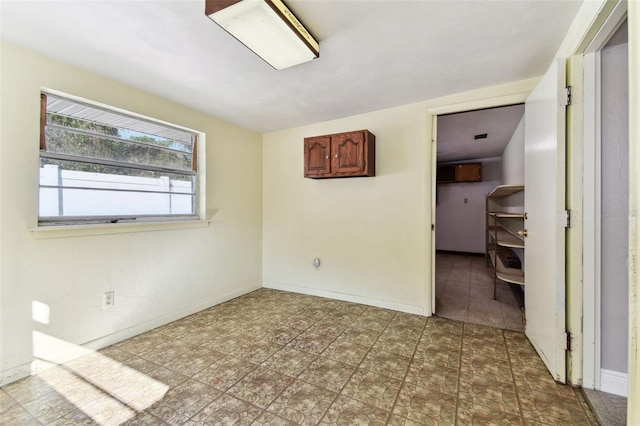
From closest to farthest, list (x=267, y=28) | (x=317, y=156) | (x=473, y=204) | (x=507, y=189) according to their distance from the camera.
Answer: (x=267, y=28)
(x=317, y=156)
(x=507, y=189)
(x=473, y=204)

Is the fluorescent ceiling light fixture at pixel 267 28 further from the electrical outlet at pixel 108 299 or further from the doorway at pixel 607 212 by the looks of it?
the electrical outlet at pixel 108 299

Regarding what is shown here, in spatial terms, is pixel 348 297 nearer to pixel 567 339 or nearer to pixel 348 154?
pixel 348 154

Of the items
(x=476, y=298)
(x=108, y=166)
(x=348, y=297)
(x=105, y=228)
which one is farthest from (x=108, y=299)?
(x=476, y=298)

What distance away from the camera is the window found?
204 centimetres

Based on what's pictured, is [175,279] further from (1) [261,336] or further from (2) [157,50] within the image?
(2) [157,50]

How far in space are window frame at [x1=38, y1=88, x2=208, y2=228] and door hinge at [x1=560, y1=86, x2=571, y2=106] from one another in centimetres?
321

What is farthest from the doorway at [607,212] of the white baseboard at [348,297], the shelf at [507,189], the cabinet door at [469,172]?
the cabinet door at [469,172]

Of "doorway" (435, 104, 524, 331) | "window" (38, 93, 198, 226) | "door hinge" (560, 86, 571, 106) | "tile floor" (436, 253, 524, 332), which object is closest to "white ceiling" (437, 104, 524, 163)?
"doorway" (435, 104, 524, 331)

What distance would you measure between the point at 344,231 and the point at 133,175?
2.31 m

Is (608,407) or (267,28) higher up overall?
(267,28)

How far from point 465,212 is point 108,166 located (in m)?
6.83

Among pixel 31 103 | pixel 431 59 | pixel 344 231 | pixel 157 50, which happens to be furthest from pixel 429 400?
pixel 31 103

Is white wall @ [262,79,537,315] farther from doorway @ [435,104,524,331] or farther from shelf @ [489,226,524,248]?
shelf @ [489,226,524,248]

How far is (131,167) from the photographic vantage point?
8.11 ft
